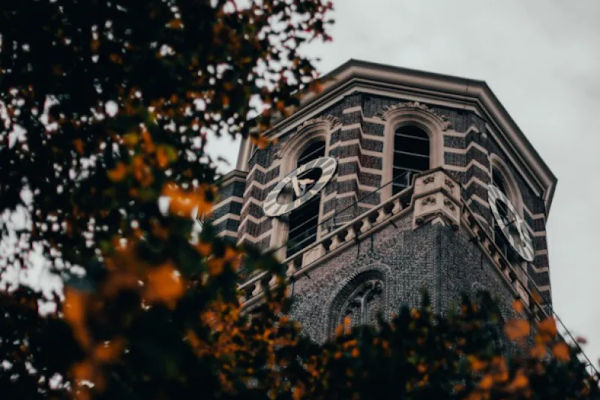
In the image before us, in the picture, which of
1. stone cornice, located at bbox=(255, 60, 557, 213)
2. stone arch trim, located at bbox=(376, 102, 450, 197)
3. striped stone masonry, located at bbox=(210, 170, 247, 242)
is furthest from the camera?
stone cornice, located at bbox=(255, 60, 557, 213)

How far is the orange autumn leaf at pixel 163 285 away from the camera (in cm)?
649

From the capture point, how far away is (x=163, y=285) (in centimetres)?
649

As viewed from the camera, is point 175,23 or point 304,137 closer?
point 175,23

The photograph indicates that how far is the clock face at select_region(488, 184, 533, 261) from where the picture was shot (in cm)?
2762

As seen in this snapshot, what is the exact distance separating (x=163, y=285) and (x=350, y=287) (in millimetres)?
15941

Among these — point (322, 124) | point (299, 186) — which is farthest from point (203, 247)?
point (322, 124)

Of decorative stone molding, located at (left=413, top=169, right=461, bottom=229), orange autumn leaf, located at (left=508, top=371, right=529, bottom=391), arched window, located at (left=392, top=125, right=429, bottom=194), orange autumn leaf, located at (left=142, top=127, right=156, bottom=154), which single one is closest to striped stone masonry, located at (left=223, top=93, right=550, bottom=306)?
arched window, located at (left=392, top=125, right=429, bottom=194)

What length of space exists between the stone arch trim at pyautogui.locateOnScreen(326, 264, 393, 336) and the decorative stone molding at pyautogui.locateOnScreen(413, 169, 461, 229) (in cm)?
127

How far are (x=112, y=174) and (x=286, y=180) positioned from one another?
21.5m

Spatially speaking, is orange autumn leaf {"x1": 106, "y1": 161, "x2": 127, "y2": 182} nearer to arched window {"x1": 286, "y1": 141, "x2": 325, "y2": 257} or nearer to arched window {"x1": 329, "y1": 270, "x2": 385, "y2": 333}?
arched window {"x1": 329, "y1": 270, "x2": 385, "y2": 333}

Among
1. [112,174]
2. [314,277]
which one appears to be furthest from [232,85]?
[314,277]

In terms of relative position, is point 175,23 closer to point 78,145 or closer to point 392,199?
point 78,145

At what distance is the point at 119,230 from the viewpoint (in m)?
9.20

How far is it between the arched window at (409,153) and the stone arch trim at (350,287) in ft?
17.1
